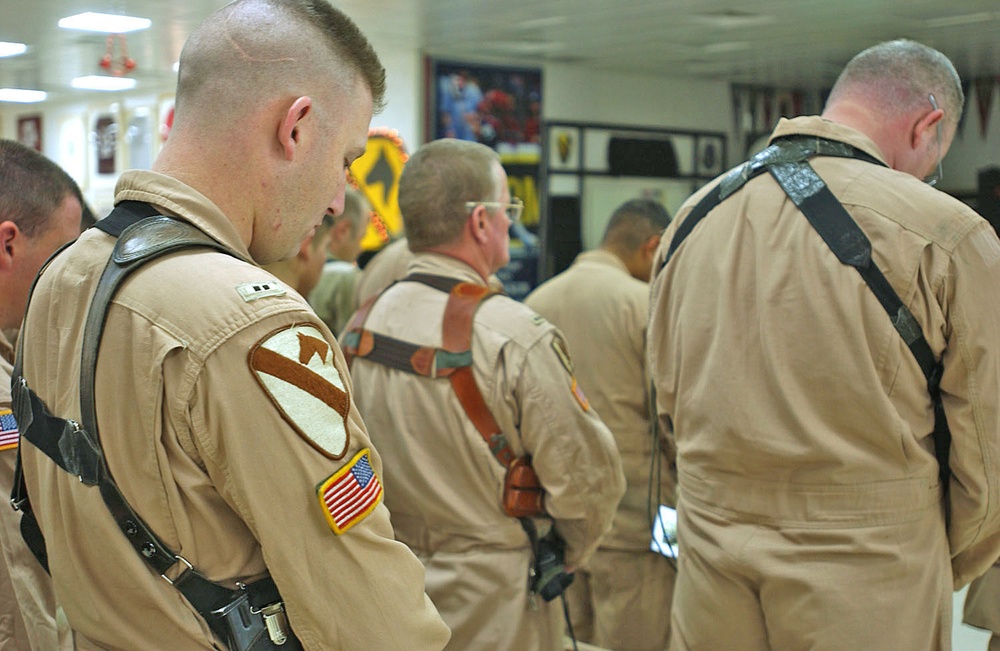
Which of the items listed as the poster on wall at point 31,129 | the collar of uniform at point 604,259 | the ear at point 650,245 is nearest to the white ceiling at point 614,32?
the poster on wall at point 31,129

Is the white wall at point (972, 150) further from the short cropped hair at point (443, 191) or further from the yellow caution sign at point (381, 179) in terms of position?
the short cropped hair at point (443, 191)

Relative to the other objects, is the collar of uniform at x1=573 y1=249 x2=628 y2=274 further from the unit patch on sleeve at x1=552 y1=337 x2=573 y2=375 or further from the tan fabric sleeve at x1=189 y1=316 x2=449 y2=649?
the tan fabric sleeve at x1=189 y1=316 x2=449 y2=649

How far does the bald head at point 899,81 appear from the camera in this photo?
2.18 metres

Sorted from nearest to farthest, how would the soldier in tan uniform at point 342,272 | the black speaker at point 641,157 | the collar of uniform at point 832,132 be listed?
the collar of uniform at point 832,132 → the soldier in tan uniform at point 342,272 → the black speaker at point 641,157

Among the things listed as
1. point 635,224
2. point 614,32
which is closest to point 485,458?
point 635,224

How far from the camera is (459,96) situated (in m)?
8.20

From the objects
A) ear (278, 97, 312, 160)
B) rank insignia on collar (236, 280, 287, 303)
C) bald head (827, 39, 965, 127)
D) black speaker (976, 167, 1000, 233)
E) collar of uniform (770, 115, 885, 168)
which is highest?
bald head (827, 39, 965, 127)

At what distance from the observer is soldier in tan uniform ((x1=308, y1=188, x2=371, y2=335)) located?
5.36m

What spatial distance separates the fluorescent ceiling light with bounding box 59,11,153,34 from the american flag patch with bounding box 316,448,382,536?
236 inches

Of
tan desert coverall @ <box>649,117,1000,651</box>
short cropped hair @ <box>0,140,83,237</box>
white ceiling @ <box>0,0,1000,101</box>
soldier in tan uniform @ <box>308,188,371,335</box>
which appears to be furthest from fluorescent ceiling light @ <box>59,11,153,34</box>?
tan desert coverall @ <box>649,117,1000,651</box>

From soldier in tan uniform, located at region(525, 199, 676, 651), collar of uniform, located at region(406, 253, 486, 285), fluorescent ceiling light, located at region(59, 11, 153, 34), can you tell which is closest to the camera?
collar of uniform, located at region(406, 253, 486, 285)

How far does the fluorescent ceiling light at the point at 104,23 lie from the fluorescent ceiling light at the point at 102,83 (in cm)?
245

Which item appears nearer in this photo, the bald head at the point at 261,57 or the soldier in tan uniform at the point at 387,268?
the bald head at the point at 261,57

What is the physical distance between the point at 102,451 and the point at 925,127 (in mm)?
1819
